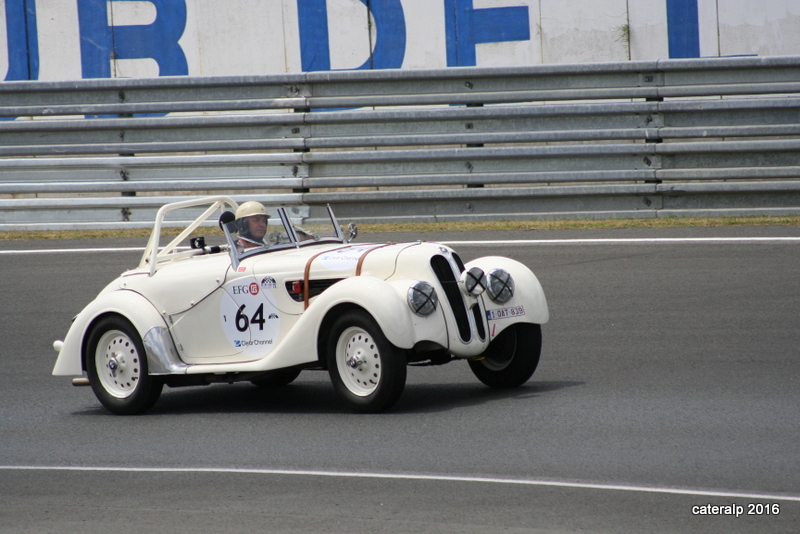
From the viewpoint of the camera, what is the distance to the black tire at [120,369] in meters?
7.87

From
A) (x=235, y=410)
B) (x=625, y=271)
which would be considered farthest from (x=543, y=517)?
(x=625, y=271)

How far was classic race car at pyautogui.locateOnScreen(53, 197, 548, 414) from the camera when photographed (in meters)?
6.97

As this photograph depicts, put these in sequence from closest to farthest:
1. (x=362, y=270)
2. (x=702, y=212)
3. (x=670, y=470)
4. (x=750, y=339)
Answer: (x=670, y=470), (x=362, y=270), (x=750, y=339), (x=702, y=212)

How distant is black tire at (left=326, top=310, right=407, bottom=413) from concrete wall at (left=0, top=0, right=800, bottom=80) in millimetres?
9557

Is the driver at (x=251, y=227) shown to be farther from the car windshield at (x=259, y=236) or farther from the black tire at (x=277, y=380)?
the black tire at (x=277, y=380)

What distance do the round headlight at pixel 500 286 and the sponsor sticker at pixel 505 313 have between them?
6cm

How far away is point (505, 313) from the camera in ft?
24.6

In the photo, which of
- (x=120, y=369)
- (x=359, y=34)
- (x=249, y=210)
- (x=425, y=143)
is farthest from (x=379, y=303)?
(x=359, y=34)

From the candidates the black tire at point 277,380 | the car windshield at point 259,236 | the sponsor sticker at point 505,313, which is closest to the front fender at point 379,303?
the sponsor sticker at point 505,313

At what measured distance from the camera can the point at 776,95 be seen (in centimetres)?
1320

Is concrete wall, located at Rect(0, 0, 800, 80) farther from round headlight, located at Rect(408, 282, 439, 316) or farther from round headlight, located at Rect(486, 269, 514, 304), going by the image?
round headlight, located at Rect(408, 282, 439, 316)

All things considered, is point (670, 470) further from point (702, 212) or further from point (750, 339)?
point (702, 212)

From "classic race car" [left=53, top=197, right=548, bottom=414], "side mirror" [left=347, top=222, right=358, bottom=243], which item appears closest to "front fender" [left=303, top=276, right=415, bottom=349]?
"classic race car" [left=53, top=197, right=548, bottom=414]

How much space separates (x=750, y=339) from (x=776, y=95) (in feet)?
18.2
